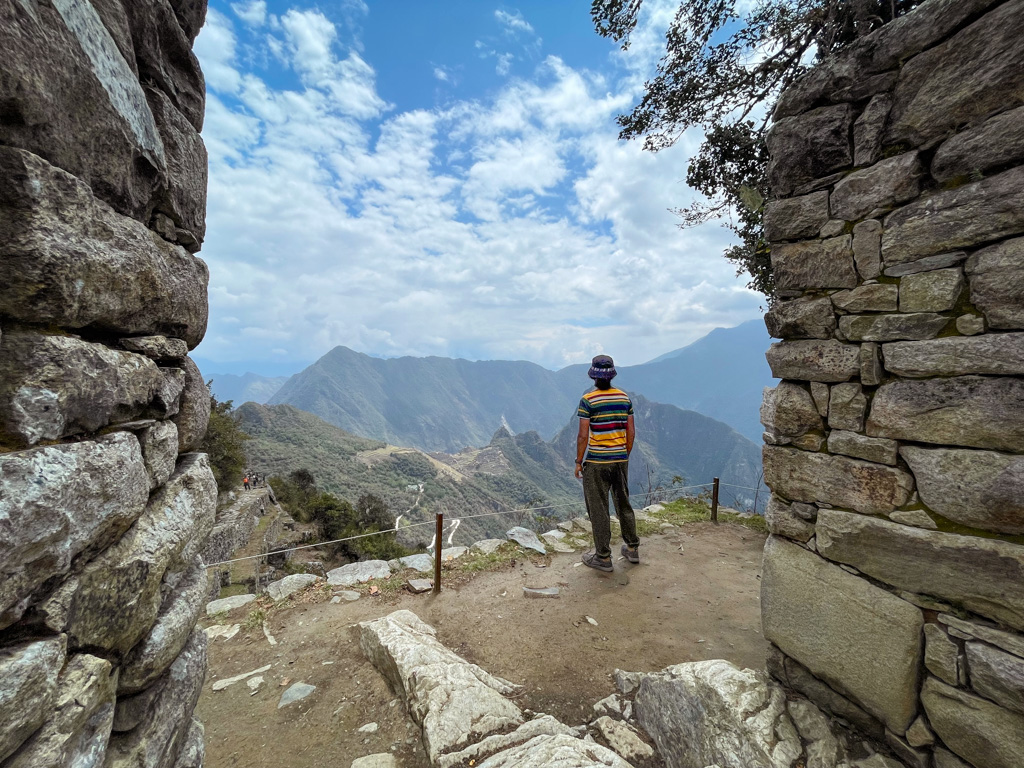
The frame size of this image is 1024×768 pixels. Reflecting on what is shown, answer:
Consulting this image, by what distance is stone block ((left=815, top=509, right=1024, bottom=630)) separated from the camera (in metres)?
1.86

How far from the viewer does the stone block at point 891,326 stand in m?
2.12

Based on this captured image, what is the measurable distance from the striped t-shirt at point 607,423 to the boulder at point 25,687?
421 centimetres

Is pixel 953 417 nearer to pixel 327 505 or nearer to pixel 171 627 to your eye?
pixel 171 627

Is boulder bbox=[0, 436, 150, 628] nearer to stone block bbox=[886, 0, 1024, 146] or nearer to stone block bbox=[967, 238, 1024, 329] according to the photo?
stone block bbox=[967, 238, 1024, 329]

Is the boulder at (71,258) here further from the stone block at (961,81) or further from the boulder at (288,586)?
the boulder at (288,586)

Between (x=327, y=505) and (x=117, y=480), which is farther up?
(x=117, y=480)

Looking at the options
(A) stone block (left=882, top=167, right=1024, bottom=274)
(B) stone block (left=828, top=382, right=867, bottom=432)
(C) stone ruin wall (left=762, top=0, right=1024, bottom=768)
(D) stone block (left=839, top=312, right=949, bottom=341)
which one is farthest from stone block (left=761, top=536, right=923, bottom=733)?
(A) stone block (left=882, top=167, right=1024, bottom=274)

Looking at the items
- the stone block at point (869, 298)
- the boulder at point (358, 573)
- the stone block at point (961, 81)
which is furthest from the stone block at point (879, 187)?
the boulder at point (358, 573)

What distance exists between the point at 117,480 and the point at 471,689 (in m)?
2.69

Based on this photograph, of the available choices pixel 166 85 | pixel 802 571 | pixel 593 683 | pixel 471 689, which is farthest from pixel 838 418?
pixel 166 85

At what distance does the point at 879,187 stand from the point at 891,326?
80cm

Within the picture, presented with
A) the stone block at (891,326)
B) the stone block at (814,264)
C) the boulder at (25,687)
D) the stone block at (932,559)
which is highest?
the stone block at (814,264)

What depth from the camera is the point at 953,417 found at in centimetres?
204

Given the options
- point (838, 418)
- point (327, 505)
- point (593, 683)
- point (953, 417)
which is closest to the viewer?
point (953, 417)
